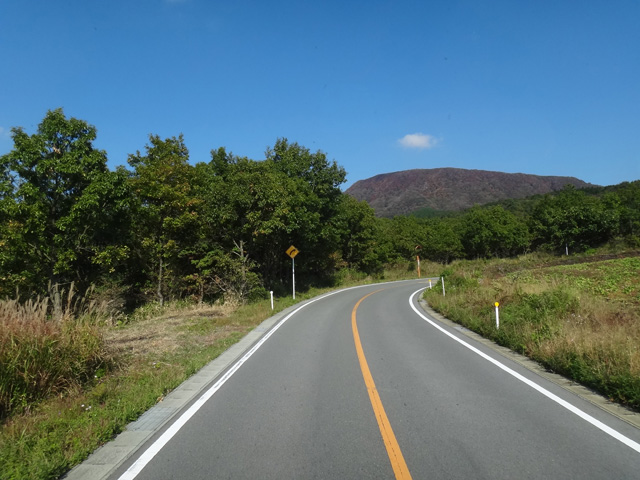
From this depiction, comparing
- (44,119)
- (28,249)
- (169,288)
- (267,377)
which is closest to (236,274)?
(169,288)

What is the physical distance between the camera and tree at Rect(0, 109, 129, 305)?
16812 mm

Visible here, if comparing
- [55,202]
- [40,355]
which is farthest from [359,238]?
[40,355]

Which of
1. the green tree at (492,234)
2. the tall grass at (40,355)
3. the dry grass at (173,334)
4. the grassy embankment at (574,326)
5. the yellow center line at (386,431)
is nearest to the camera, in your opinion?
the yellow center line at (386,431)

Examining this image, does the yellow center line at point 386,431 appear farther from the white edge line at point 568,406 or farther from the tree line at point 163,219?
the tree line at point 163,219

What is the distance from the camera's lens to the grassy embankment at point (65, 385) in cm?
429

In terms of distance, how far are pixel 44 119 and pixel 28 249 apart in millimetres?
5637

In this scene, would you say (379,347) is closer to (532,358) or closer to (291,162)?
(532,358)

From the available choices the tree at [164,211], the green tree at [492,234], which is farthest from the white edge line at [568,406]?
the green tree at [492,234]

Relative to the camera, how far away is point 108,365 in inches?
297

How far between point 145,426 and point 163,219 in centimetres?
2029

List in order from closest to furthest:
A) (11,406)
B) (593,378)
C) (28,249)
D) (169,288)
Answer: (11,406) < (593,378) < (28,249) < (169,288)

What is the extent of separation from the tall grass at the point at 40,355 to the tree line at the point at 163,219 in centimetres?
1022

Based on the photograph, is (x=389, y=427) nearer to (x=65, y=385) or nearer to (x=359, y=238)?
(x=65, y=385)

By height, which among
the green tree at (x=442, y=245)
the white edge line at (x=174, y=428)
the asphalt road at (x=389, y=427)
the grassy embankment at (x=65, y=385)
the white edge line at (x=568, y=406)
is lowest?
the white edge line at (x=568, y=406)
